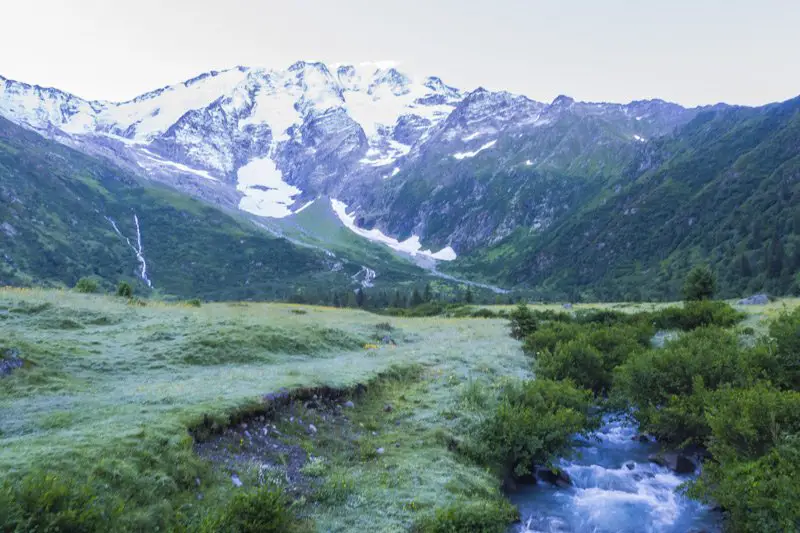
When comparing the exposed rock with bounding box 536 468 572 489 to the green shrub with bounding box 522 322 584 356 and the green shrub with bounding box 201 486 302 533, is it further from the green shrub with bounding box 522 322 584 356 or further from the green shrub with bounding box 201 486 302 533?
the green shrub with bounding box 522 322 584 356

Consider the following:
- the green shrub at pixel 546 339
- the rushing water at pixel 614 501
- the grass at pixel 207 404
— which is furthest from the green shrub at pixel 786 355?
the green shrub at pixel 546 339

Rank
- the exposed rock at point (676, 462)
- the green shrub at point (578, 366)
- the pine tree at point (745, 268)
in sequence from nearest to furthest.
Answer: the exposed rock at point (676, 462), the green shrub at point (578, 366), the pine tree at point (745, 268)

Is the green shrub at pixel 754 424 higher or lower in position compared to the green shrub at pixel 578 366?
higher

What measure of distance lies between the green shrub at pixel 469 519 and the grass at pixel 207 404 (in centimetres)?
35

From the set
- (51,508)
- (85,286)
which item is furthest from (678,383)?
(85,286)

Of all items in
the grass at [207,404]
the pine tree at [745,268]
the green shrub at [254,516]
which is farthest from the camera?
the pine tree at [745,268]

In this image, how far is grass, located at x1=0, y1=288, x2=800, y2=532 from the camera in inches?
551

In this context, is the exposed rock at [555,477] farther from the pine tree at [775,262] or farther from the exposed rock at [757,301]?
the pine tree at [775,262]

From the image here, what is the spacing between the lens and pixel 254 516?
43.8 ft

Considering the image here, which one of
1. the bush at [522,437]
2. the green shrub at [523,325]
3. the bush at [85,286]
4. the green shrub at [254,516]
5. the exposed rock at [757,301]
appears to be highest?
the exposed rock at [757,301]

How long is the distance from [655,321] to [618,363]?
21.2m

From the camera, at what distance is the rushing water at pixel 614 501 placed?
18.2 metres

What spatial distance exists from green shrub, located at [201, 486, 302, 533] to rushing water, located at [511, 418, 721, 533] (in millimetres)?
8072

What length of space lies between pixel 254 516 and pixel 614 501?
1446cm
